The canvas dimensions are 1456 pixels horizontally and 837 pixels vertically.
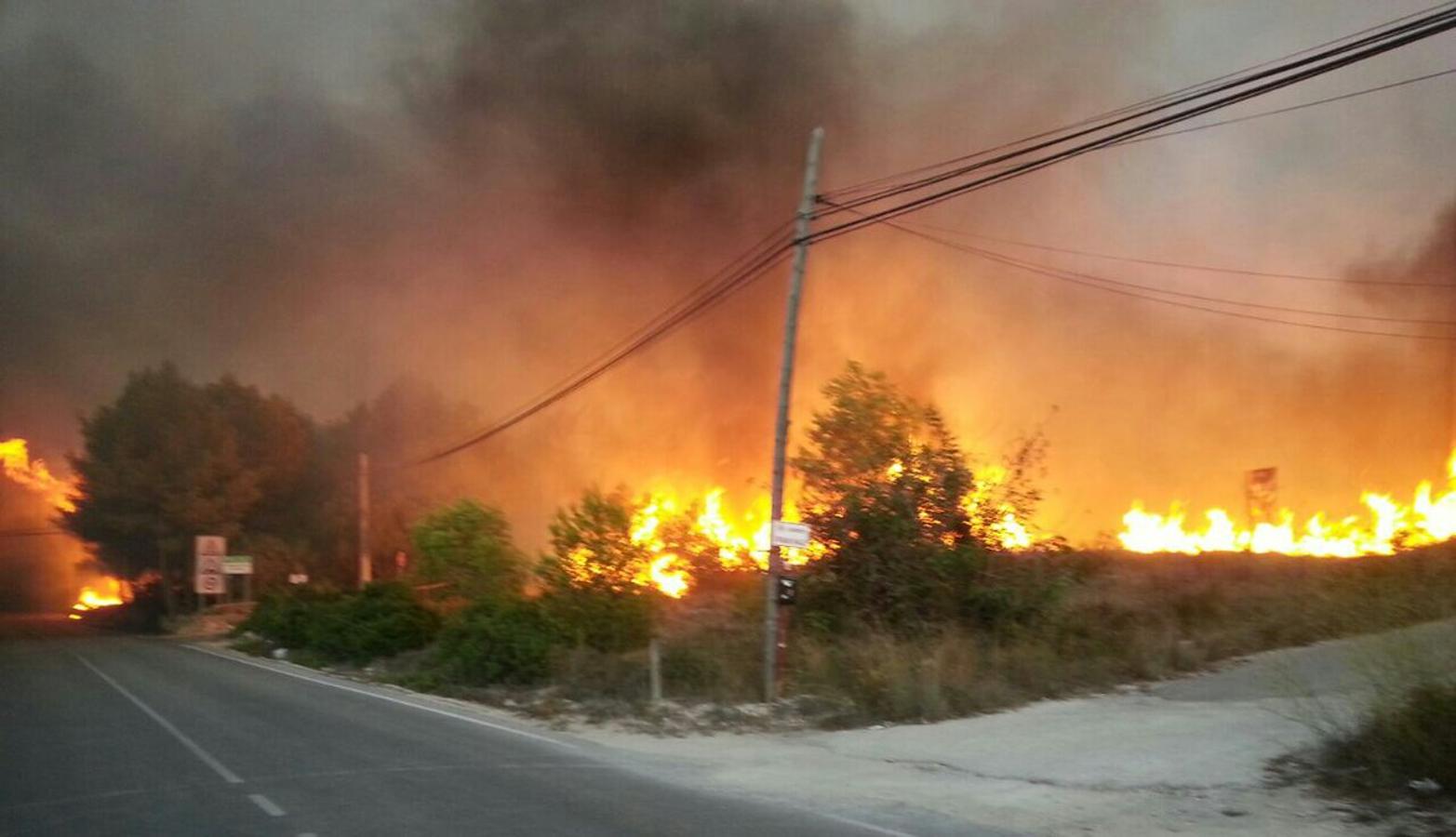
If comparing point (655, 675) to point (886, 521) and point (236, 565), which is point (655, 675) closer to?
point (886, 521)

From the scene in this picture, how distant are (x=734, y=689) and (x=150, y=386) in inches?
1887

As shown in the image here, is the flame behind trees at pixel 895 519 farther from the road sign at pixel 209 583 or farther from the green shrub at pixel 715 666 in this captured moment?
the road sign at pixel 209 583

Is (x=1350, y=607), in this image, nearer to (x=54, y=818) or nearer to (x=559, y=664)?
(x=559, y=664)

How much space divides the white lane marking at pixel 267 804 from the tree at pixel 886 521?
1275 centimetres

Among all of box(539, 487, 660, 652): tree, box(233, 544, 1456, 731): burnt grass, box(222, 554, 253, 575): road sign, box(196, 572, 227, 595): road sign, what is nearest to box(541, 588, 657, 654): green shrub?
box(539, 487, 660, 652): tree

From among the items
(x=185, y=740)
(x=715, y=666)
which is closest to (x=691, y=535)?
(x=715, y=666)

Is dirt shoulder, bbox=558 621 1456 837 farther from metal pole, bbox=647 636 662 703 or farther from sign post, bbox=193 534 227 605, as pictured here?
sign post, bbox=193 534 227 605

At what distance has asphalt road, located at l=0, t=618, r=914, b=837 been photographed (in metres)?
9.04

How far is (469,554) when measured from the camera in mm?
36312

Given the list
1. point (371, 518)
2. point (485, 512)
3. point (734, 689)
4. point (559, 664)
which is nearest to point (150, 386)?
point (371, 518)

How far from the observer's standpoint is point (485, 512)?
37688mm

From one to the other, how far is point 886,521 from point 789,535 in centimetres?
477

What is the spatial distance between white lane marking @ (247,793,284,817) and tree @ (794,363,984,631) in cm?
1275

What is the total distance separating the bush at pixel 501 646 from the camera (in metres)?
21.1
